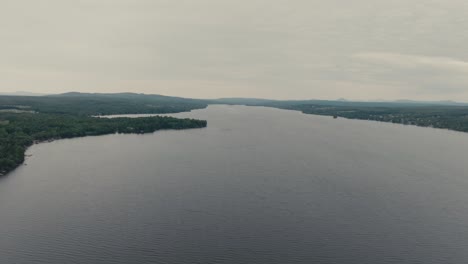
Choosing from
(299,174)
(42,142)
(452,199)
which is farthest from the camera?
(42,142)

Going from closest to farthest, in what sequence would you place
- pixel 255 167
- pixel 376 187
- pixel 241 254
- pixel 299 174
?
pixel 241 254 < pixel 376 187 < pixel 299 174 < pixel 255 167

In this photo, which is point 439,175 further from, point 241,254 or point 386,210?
point 241,254

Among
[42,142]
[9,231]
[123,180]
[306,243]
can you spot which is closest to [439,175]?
[306,243]

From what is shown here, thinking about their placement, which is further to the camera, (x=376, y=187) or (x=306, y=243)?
(x=376, y=187)

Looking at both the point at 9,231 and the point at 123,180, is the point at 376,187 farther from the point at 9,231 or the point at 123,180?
the point at 9,231

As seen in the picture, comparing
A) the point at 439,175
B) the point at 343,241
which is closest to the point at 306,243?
the point at 343,241

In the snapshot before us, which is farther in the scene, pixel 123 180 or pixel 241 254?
pixel 123 180

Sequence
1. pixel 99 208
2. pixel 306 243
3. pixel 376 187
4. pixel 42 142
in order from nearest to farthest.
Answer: pixel 306 243 < pixel 99 208 < pixel 376 187 < pixel 42 142
